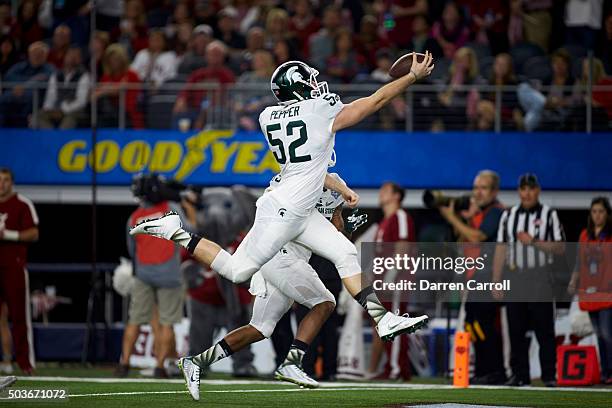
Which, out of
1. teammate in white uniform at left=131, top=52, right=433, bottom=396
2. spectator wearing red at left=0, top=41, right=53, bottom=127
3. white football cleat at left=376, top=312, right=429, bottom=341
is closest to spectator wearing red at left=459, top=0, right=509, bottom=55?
spectator wearing red at left=0, top=41, right=53, bottom=127

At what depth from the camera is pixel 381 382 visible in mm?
13367

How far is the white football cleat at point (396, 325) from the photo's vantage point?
9.30m

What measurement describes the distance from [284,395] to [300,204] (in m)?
1.79

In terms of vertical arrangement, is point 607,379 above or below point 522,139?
below

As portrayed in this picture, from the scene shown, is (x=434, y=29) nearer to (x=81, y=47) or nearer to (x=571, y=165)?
(x=571, y=165)

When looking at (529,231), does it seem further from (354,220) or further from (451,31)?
(451,31)

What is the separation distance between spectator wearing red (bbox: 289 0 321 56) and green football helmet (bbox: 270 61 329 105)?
30.3 feet

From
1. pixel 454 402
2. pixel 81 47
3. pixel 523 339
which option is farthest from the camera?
pixel 81 47

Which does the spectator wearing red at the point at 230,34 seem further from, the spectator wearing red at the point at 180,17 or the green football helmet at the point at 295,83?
the green football helmet at the point at 295,83

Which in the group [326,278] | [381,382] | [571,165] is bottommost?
[381,382]

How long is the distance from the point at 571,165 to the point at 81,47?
7283 mm

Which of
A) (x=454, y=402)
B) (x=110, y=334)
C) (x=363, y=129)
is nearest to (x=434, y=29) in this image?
(x=363, y=129)

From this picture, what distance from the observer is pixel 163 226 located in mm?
9812

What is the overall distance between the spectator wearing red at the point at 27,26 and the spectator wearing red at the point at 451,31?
18.9ft
